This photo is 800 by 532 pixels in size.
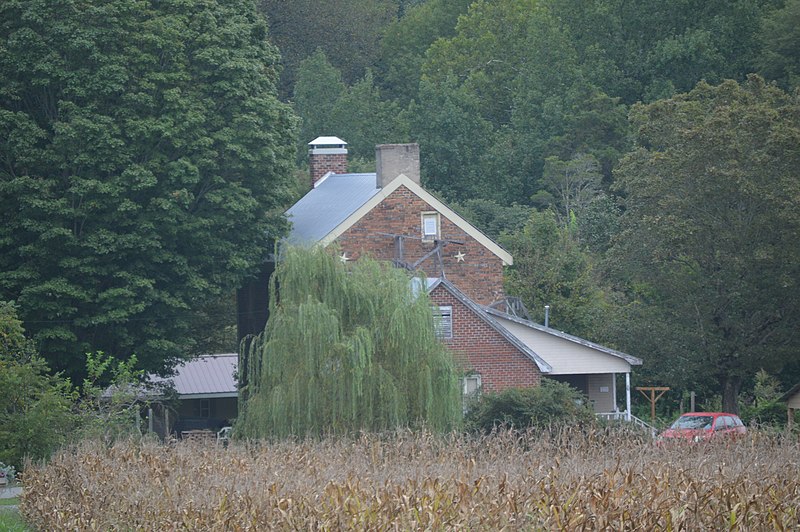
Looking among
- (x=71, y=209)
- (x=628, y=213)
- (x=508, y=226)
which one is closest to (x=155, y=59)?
(x=71, y=209)

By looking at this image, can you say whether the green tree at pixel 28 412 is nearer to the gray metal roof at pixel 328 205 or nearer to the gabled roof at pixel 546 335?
the gray metal roof at pixel 328 205

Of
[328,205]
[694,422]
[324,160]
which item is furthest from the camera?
[324,160]

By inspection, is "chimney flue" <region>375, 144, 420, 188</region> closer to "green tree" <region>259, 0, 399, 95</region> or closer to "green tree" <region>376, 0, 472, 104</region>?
"green tree" <region>259, 0, 399, 95</region>

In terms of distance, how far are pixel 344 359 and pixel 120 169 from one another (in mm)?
10451

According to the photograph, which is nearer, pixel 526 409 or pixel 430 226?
pixel 526 409

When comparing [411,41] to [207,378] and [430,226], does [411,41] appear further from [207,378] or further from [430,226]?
[430,226]

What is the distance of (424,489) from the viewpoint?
1645 cm

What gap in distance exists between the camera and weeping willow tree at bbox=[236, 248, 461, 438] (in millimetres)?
29297

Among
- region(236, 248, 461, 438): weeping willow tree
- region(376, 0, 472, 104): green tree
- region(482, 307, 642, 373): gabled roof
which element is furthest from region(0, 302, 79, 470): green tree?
region(376, 0, 472, 104): green tree

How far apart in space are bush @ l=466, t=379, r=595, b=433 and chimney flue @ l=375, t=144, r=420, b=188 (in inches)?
453

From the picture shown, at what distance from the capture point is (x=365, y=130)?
73125 mm

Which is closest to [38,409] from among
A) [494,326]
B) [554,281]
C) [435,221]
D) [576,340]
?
[494,326]

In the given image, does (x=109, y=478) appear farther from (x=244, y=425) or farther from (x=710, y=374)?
(x=710, y=374)

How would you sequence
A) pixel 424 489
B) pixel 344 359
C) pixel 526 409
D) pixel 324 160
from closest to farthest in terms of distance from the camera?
pixel 424 489 → pixel 344 359 → pixel 526 409 → pixel 324 160
